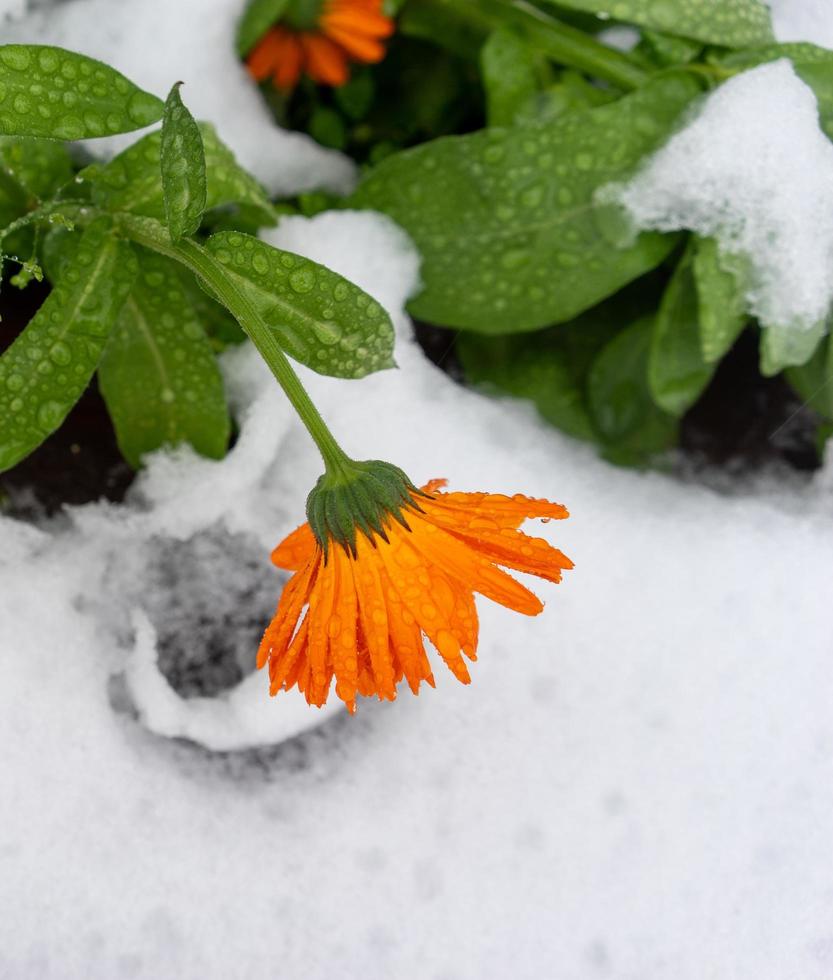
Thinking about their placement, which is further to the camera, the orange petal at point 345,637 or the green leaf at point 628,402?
the green leaf at point 628,402

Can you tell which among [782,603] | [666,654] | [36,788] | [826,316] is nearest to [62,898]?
[36,788]

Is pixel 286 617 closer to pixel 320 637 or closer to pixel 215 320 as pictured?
pixel 320 637

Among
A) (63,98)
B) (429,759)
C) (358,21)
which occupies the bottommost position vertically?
(429,759)

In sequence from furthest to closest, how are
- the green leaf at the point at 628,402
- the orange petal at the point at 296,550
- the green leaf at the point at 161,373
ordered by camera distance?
1. the green leaf at the point at 628,402
2. the green leaf at the point at 161,373
3. the orange petal at the point at 296,550

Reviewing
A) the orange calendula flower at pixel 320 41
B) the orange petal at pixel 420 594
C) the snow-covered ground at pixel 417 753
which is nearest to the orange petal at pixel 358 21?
the orange calendula flower at pixel 320 41

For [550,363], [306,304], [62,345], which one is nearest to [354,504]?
[306,304]

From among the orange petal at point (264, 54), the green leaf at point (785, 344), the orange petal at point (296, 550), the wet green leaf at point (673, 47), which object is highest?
the orange petal at point (264, 54)

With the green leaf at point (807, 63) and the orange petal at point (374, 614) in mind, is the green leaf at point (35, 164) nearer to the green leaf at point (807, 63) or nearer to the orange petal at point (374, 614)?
the orange petal at point (374, 614)

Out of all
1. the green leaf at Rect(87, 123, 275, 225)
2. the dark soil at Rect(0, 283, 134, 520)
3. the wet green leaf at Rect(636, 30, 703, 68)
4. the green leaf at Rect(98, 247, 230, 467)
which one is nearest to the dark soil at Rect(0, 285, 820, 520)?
the dark soil at Rect(0, 283, 134, 520)
